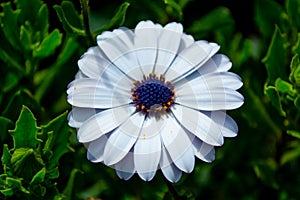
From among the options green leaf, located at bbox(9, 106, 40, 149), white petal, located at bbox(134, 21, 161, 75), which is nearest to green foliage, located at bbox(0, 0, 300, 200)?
green leaf, located at bbox(9, 106, 40, 149)

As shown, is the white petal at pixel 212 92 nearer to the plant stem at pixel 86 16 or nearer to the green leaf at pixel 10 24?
the plant stem at pixel 86 16

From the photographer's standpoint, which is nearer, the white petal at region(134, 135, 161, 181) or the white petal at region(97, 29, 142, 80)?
the white petal at region(134, 135, 161, 181)

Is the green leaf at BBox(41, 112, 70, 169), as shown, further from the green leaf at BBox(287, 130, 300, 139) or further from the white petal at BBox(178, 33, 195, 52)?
the green leaf at BBox(287, 130, 300, 139)

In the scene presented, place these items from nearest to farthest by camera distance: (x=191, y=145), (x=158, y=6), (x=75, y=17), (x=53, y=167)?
(x=191, y=145) → (x=53, y=167) → (x=75, y=17) → (x=158, y=6)

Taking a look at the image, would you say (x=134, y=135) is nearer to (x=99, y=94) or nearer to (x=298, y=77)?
(x=99, y=94)

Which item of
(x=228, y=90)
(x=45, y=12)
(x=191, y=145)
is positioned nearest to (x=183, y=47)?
(x=228, y=90)

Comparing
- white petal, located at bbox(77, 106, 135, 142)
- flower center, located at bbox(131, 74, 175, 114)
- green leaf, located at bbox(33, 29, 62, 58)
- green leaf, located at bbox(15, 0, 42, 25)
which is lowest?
flower center, located at bbox(131, 74, 175, 114)

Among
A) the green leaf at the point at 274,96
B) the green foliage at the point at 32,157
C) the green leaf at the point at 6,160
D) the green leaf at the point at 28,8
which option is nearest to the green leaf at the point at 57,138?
the green foliage at the point at 32,157
